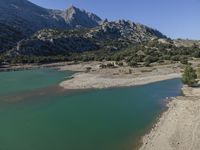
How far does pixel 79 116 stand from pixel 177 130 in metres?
20.2

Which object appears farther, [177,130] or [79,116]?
[79,116]

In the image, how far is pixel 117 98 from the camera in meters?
76.4

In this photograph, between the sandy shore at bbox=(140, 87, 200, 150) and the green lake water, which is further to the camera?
the green lake water

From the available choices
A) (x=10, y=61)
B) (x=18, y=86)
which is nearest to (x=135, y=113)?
(x=18, y=86)

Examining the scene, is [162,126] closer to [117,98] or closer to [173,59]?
[117,98]

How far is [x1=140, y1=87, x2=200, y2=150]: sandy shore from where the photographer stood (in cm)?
4091

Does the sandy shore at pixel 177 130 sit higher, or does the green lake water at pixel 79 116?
the sandy shore at pixel 177 130

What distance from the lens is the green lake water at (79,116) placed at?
150 ft

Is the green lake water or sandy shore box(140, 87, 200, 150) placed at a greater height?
sandy shore box(140, 87, 200, 150)

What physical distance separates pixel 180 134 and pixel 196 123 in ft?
18.7

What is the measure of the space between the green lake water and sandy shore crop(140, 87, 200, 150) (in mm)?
2193

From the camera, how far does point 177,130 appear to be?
46625mm

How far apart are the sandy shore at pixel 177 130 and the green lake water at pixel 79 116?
2.19 meters

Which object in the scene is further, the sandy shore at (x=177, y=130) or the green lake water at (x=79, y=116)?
the green lake water at (x=79, y=116)
